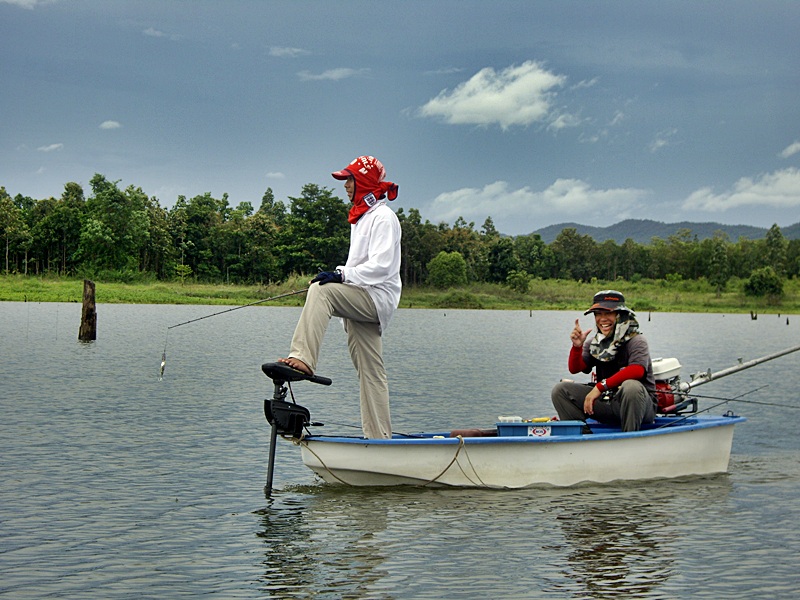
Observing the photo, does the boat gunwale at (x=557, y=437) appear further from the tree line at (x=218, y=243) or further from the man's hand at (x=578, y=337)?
the tree line at (x=218, y=243)

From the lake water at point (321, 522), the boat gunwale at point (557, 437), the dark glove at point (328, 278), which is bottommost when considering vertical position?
the lake water at point (321, 522)

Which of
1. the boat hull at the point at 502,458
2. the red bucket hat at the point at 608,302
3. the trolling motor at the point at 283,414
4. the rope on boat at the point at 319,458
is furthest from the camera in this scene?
the red bucket hat at the point at 608,302

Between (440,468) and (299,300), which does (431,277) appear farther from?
(440,468)

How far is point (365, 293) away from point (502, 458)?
2.54 meters

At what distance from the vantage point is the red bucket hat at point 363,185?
1005cm

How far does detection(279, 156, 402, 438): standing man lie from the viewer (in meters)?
9.30

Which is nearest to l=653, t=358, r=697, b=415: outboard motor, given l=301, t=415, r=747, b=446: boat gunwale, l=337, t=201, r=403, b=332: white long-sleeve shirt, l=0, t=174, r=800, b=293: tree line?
l=301, t=415, r=747, b=446: boat gunwale

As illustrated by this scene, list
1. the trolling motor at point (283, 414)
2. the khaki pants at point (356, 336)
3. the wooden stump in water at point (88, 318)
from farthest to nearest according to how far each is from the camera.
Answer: the wooden stump in water at point (88, 318) < the trolling motor at point (283, 414) < the khaki pants at point (356, 336)

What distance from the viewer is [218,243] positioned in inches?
4328

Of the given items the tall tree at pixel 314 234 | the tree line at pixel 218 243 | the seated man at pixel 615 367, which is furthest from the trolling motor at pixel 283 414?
the tall tree at pixel 314 234

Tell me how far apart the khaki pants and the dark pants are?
2331mm

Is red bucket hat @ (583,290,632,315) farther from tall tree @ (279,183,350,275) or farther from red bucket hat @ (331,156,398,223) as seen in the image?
tall tree @ (279,183,350,275)

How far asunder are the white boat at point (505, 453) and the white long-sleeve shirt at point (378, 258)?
4.26 feet

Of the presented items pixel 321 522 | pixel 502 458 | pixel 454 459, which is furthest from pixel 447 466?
pixel 321 522
